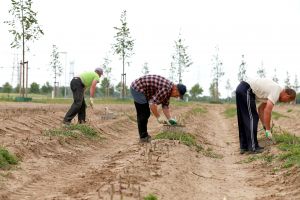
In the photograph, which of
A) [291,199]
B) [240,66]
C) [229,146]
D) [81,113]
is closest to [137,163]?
[291,199]

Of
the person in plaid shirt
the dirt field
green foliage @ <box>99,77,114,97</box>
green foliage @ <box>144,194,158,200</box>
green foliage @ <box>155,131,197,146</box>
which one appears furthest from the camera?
green foliage @ <box>99,77,114,97</box>

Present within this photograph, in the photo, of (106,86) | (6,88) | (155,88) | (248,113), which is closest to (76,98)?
(155,88)

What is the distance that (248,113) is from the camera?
9.51m

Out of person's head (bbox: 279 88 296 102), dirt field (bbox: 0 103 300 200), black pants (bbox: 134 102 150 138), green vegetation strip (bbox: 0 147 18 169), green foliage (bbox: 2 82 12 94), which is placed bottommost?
dirt field (bbox: 0 103 300 200)

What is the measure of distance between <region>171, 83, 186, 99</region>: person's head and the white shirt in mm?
1385

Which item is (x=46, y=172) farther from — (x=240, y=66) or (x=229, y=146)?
(x=240, y=66)

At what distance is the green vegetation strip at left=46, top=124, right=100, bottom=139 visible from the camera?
10.3 metres

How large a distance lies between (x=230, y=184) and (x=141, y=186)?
5.62 feet

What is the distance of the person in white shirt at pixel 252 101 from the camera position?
355 inches

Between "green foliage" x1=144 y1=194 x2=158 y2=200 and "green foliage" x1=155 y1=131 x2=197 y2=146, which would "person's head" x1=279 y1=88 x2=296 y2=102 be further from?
"green foliage" x1=144 y1=194 x2=158 y2=200

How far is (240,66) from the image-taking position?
62906mm

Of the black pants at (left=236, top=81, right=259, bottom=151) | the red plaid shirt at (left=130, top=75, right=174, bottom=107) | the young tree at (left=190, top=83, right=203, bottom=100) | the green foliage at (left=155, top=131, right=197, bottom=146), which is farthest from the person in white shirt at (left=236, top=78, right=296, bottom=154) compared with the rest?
the young tree at (left=190, top=83, right=203, bottom=100)

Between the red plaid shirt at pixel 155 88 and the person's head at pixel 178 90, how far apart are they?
0.08 m

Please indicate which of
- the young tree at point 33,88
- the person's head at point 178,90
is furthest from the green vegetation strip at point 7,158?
the young tree at point 33,88
